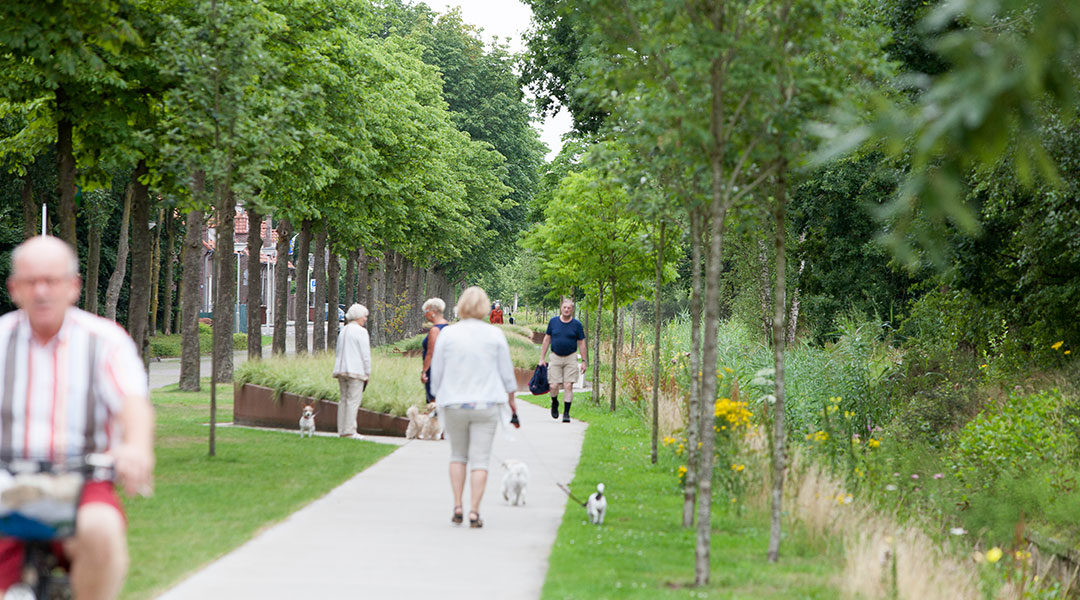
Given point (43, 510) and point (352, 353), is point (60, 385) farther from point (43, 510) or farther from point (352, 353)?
point (352, 353)

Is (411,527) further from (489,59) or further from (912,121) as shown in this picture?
(489,59)

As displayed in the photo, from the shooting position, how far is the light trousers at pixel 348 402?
1653 centimetres

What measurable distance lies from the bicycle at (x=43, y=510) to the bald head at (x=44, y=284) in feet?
1.41

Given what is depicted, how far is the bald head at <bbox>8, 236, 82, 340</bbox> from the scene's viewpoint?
12.6 ft

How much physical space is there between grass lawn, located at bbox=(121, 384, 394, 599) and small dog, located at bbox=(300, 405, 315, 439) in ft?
0.62

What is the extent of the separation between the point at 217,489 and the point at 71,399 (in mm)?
7601

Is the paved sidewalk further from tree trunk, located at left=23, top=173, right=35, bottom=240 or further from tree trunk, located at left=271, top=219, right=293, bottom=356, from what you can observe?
tree trunk, located at left=23, top=173, right=35, bottom=240

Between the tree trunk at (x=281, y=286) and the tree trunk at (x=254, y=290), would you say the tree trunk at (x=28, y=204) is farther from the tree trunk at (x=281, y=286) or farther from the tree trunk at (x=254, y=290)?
the tree trunk at (x=254, y=290)

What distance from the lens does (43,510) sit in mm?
3771

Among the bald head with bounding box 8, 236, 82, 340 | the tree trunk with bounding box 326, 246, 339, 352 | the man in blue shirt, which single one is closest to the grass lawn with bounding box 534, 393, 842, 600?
the bald head with bounding box 8, 236, 82, 340

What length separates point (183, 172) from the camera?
1380 cm

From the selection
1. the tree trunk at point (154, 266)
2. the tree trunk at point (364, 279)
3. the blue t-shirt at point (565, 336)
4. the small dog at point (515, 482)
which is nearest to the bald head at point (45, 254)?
the small dog at point (515, 482)

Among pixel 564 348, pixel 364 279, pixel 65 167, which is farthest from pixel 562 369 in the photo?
pixel 364 279

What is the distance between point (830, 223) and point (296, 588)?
27.3m
